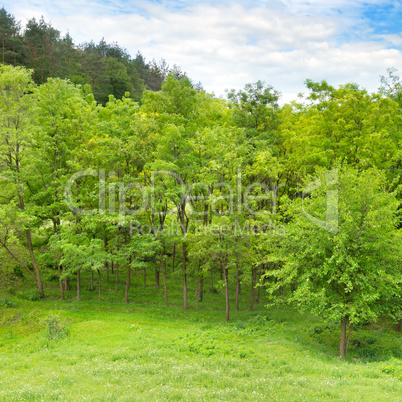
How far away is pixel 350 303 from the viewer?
18547mm

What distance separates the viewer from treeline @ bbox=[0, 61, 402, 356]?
82.1 ft

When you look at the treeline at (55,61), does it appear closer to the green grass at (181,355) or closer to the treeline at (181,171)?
the treeline at (181,171)

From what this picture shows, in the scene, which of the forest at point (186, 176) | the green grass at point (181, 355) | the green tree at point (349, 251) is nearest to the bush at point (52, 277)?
the forest at point (186, 176)

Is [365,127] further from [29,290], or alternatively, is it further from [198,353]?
[29,290]

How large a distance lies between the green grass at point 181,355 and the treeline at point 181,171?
268 centimetres

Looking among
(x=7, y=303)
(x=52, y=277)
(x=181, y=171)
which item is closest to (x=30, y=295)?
(x=7, y=303)

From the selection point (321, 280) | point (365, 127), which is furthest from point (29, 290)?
point (365, 127)

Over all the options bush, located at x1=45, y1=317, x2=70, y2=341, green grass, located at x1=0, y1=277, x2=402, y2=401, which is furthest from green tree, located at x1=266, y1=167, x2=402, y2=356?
bush, located at x1=45, y1=317, x2=70, y2=341

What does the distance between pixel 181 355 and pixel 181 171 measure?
49.1ft

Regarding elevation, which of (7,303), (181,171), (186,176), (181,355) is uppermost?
(181,171)

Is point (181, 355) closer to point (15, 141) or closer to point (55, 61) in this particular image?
point (15, 141)

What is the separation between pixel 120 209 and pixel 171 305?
969 centimetres

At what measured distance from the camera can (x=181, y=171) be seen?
1115 inches

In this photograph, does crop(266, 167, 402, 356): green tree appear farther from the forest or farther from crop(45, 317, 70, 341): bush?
crop(45, 317, 70, 341): bush
